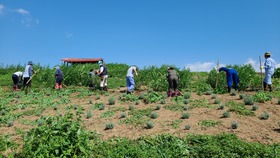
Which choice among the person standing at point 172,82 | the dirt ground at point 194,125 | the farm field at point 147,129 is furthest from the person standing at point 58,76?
the person standing at point 172,82

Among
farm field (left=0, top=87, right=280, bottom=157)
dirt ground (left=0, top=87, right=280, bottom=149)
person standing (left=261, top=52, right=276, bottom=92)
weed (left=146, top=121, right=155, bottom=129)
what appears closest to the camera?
dirt ground (left=0, top=87, right=280, bottom=149)

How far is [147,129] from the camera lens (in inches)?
298

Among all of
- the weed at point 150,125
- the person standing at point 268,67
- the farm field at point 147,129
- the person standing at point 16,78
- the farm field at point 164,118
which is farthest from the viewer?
the person standing at point 16,78

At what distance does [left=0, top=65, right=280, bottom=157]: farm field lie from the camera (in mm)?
5477

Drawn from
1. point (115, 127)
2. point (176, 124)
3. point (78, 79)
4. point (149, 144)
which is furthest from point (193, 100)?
point (78, 79)

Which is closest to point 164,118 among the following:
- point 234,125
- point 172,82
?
point 234,125

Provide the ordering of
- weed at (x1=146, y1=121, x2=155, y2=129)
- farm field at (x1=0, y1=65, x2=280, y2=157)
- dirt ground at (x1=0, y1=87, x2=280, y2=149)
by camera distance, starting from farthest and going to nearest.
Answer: weed at (x1=146, y1=121, x2=155, y2=129) → dirt ground at (x1=0, y1=87, x2=280, y2=149) → farm field at (x1=0, y1=65, x2=280, y2=157)

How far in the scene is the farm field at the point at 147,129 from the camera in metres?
5.48

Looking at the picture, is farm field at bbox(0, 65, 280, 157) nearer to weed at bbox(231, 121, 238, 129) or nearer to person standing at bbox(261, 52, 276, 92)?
weed at bbox(231, 121, 238, 129)

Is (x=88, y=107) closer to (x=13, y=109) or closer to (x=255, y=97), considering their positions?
(x=13, y=109)

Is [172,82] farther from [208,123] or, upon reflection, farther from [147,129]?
[147,129]

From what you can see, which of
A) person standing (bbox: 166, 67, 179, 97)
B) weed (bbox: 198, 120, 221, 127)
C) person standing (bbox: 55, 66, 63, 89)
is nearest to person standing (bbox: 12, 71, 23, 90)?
person standing (bbox: 55, 66, 63, 89)

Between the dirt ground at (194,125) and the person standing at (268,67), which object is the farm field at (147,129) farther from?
the person standing at (268,67)

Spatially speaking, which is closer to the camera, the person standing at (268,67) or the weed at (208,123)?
the weed at (208,123)
